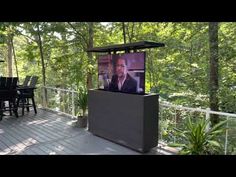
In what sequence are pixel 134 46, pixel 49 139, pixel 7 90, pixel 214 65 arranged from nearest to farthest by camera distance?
pixel 134 46
pixel 49 139
pixel 214 65
pixel 7 90

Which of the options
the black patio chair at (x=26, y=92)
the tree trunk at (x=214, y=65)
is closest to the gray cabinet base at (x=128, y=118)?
the tree trunk at (x=214, y=65)

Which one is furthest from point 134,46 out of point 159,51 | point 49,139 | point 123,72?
point 159,51

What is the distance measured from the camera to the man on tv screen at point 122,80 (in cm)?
441

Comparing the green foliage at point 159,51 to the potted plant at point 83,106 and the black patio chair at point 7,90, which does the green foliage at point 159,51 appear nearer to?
the black patio chair at point 7,90

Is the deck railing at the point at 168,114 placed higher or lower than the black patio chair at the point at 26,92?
lower

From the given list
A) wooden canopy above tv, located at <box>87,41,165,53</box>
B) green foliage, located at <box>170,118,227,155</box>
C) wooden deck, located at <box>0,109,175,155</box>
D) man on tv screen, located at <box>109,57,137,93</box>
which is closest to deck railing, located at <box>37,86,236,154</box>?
green foliage, located at <box>170,118,227,155</box>

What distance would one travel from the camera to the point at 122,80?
4.60m

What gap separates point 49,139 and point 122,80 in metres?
2.02

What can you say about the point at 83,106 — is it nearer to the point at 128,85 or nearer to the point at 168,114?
Answer: the point at 128,85

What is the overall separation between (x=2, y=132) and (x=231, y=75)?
6326 millimetres

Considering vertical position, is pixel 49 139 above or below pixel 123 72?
below
